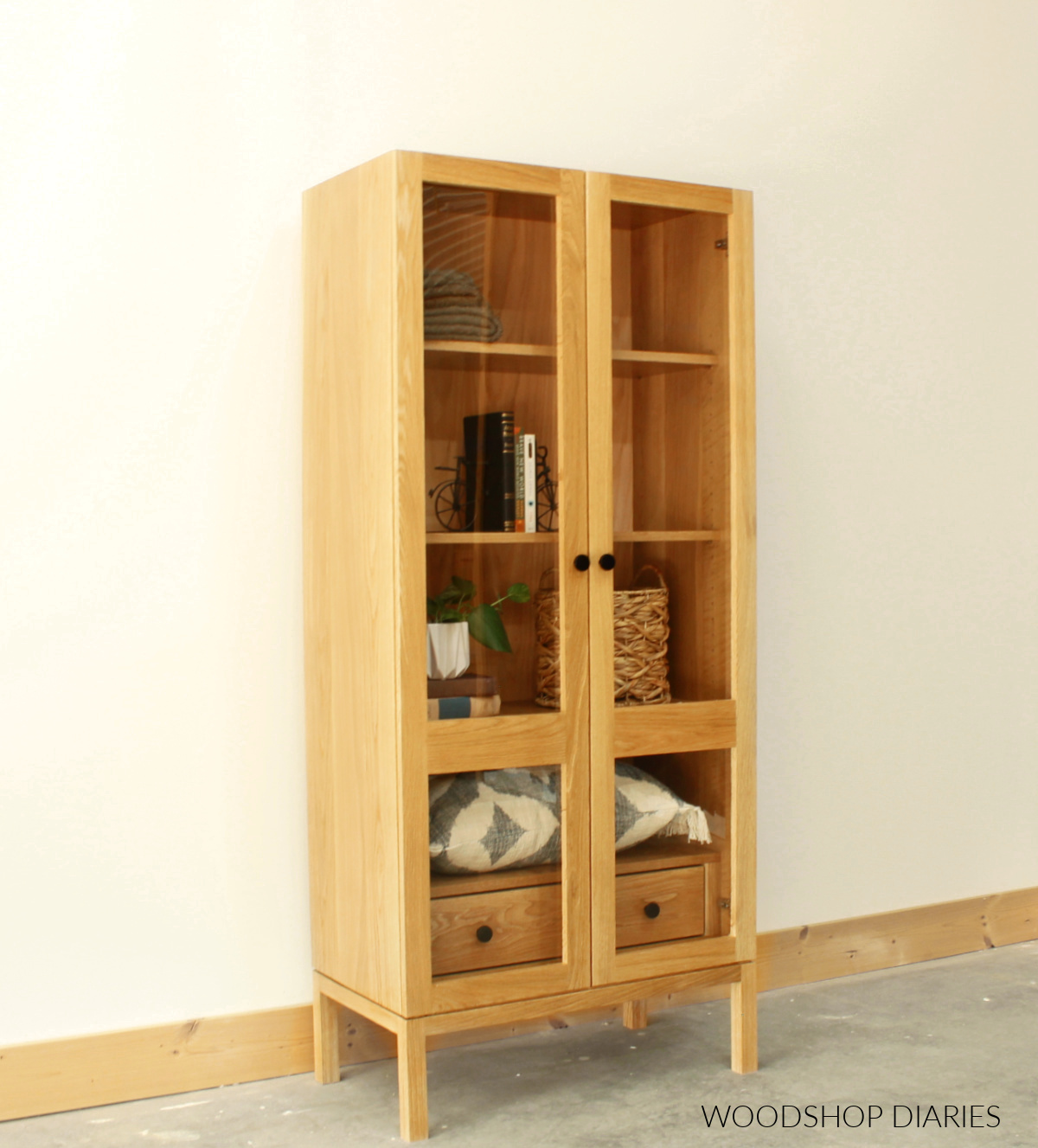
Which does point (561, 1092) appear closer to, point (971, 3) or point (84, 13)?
point (84, 13)

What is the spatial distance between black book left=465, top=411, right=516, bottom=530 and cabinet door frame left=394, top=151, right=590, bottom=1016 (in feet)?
0.29

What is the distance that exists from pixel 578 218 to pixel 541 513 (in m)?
0.52

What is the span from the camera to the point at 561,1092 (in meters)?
2.38

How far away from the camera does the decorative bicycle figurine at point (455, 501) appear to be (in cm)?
218

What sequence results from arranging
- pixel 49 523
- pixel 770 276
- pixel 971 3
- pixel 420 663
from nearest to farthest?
pixel 420 663 → pixel 49 523 → pixel 770 276 → pixel 971 3

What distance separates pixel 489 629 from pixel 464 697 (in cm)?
13

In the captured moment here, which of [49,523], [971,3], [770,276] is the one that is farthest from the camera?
[971,3]

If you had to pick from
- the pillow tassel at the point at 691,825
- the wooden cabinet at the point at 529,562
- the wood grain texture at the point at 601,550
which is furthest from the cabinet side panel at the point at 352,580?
the pillow tassel at the point at 691,825

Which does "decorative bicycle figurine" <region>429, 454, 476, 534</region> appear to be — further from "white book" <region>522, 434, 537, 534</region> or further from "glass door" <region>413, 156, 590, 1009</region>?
"white book" <region>522, 434, 537, 534</region>

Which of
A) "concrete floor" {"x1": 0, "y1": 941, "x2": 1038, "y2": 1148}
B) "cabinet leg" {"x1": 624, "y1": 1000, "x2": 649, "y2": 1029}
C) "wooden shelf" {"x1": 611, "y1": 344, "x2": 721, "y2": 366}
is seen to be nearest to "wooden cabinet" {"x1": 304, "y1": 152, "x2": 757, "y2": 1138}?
"wooden shelf" {"x1": 611, "y1": 344, "x2": 721, "y2": 366}

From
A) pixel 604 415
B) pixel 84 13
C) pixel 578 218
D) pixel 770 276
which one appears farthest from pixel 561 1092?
pixel 84 13

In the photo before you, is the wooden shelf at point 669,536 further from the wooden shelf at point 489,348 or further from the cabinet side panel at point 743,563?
the wooden shelf at point 489,348

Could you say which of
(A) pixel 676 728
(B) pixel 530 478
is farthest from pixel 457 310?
(A) pixel 676 728

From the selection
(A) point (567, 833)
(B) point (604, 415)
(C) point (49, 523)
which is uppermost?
(B) point (604, 415)
